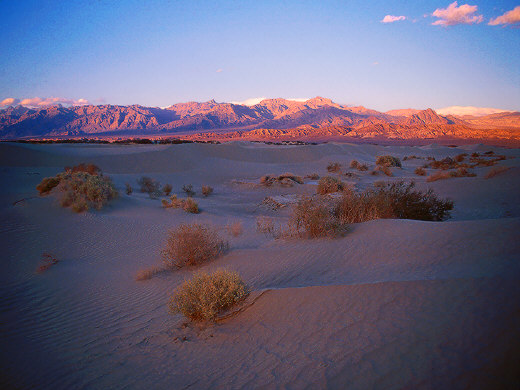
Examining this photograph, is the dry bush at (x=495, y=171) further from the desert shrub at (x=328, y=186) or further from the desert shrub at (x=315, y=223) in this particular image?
the desert shrub at (x=315, y=223)

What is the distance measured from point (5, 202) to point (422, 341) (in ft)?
46.3

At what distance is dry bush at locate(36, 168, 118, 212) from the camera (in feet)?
34.9

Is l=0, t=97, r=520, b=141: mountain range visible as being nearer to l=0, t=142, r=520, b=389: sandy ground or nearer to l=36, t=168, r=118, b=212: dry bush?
l=36, t=168, r=118, b=212: dry bush

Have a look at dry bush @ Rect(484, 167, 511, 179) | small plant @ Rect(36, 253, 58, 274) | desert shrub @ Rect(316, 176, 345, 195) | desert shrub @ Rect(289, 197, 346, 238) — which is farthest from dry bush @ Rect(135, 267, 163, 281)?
dry bush @ Rect(484, 167, 511, 179)

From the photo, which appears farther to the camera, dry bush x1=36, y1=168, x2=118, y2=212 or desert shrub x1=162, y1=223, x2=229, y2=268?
dry bush x1=36, y1=168, x2=118, y2=212

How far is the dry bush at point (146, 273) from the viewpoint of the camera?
19.4ft

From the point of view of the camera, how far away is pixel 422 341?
279 cm

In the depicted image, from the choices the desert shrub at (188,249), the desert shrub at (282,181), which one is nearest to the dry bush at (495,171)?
the desert shrub at (282,181)

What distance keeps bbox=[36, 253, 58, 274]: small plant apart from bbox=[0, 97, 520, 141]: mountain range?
237ft

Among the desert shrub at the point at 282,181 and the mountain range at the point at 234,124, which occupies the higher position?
the mountain range at the point at 234,124

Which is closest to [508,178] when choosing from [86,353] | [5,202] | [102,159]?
[86,353]

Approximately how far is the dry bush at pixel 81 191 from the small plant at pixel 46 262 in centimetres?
354

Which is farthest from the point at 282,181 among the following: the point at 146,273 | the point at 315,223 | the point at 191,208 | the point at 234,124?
the point at 234,124

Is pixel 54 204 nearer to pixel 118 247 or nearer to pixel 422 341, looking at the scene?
pixel 118 247
